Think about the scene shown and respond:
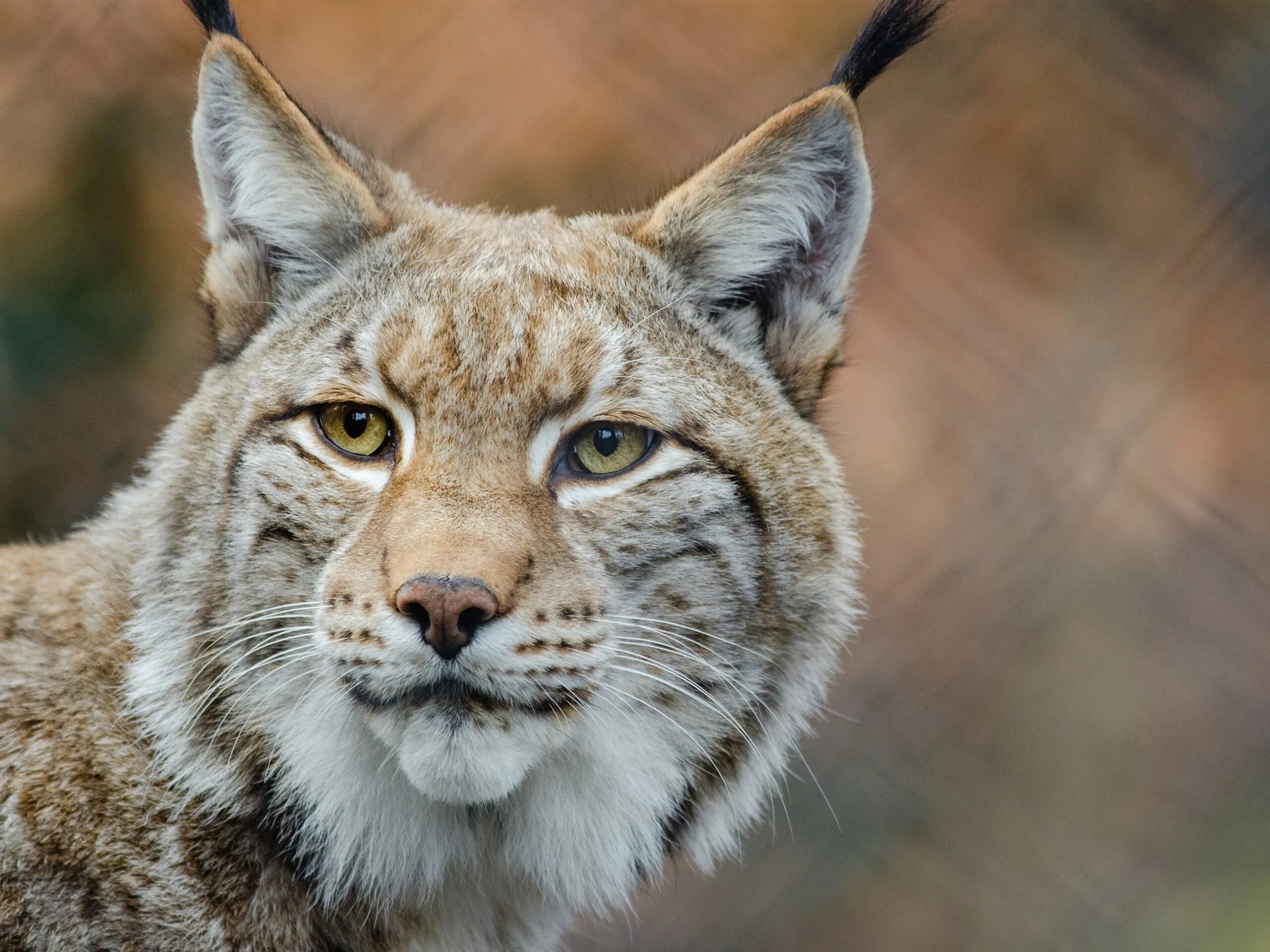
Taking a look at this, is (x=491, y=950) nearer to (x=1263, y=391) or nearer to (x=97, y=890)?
(x=97, y=890)

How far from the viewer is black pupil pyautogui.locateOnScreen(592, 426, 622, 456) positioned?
268 cm

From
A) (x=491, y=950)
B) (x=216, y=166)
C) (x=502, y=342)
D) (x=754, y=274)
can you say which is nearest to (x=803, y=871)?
A: (x=491, y=950)

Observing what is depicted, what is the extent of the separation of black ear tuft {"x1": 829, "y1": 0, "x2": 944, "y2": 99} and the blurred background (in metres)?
2.04

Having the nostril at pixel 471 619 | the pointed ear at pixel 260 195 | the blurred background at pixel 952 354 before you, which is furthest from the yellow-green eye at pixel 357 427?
the blurred background at pixel 952 354

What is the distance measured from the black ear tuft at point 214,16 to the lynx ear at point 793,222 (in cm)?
105

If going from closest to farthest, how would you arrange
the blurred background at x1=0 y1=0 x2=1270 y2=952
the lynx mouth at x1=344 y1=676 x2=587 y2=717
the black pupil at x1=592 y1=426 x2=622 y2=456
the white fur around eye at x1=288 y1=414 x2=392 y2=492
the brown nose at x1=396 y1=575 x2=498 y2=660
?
the brown nose at x1=396 y1=575 x2=498 y2=660
the lynx mouth at x1=344 y1=676 x2=587 y2=717
the white fur around eye at x1=288 y1=414 x2=392 y2=492
the black pupil at x1=592 y1=426 x2=622 y2=456
the blurred background at x1=0 y1=0 x2=1270 y2=952

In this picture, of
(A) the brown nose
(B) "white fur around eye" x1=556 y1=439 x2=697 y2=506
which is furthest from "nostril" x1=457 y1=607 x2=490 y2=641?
(B) "white fur around eye" x1=556 y1=439 x2=697 y2=506

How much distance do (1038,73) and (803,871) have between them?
3.40m

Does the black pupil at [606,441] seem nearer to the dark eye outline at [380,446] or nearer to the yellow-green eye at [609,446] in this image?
the yellow-green eye at [609,446]

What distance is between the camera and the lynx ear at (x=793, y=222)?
9.34 ft

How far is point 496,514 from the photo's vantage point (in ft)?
7.83

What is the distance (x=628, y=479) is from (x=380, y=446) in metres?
0.53

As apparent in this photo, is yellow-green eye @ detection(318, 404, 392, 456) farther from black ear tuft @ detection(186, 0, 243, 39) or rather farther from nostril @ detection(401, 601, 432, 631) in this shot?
black ear tuft @ detection(186, 0, 243, 39)

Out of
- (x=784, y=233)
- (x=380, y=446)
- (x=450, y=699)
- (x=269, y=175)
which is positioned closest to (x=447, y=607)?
(x=450, y=699)
